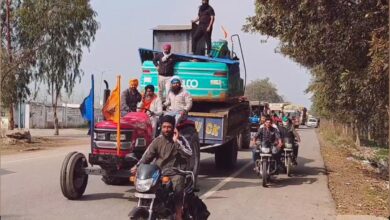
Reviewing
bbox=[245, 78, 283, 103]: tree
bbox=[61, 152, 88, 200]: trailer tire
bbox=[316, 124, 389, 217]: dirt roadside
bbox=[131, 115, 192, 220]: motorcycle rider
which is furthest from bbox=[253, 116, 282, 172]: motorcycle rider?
bbox=[245, 78, 283, 103]: tree

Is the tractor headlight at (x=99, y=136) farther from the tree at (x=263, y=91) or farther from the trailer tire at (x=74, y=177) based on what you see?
the tree at (x=263, y=91)

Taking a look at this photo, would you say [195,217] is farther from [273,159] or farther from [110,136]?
[273,159]

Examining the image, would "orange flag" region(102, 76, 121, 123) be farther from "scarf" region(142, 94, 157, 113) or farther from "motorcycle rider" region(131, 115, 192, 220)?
"motorcycle rider" region(131, 115, 192, 220)

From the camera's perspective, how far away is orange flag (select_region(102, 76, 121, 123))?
8.73 metres

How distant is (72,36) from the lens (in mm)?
30547

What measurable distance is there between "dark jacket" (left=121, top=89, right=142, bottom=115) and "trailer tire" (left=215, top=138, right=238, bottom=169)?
13.7 feet

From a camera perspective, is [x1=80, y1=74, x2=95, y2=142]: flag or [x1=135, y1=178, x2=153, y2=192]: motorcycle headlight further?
[x1=80, y1=74, x2=95, y2=142]: flag

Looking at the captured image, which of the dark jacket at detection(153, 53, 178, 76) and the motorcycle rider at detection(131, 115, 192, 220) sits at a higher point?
the dark jacket at detection(153, 53, 178, 76)

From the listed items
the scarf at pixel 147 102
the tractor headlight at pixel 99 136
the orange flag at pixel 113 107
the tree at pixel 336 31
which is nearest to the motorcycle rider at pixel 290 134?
the tree at pixel 336 31

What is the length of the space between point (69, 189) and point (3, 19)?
861 inches

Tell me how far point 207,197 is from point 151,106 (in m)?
2.11

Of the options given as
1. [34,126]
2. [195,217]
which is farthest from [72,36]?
[195,217]

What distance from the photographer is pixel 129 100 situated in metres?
10.6

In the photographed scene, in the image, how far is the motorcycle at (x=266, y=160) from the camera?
11515 mm
